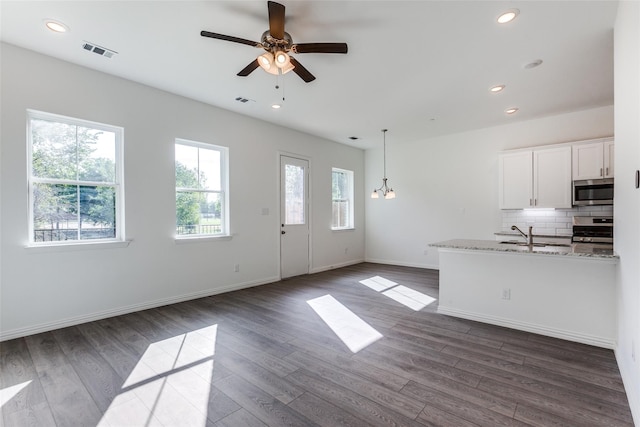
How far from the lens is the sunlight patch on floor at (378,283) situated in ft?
16.9

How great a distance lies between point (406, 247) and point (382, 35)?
204 inches

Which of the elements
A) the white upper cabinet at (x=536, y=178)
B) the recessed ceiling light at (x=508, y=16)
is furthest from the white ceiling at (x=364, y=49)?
the white upper cabinet at (x=536, y=178)

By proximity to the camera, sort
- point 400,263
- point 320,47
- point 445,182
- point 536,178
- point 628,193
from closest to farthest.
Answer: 1. point 628,193
2. point 320,47
3. point 536,178
4. point 445,182
5. point 400,263

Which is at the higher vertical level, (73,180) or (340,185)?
(340,185)

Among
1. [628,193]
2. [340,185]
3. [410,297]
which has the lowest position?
[410,297]

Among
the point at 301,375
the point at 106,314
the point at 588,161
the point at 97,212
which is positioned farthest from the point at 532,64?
the point at 106,314

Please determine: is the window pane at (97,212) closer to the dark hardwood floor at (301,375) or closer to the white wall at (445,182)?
the dark hardwood floor at (301,375)

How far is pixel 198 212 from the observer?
4668mm

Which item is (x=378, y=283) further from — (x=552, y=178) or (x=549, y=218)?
(x=552, y=178)

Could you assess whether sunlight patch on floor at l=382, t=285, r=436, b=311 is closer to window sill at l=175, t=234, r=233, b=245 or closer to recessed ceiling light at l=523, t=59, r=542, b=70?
window sill at l=175, t=234, r=233, b=245

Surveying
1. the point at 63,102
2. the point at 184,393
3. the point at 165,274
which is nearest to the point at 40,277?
the point at 165,274

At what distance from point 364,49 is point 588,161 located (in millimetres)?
4148

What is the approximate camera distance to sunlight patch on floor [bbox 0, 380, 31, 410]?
6.90 ft

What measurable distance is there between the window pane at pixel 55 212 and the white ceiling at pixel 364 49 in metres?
1.48
